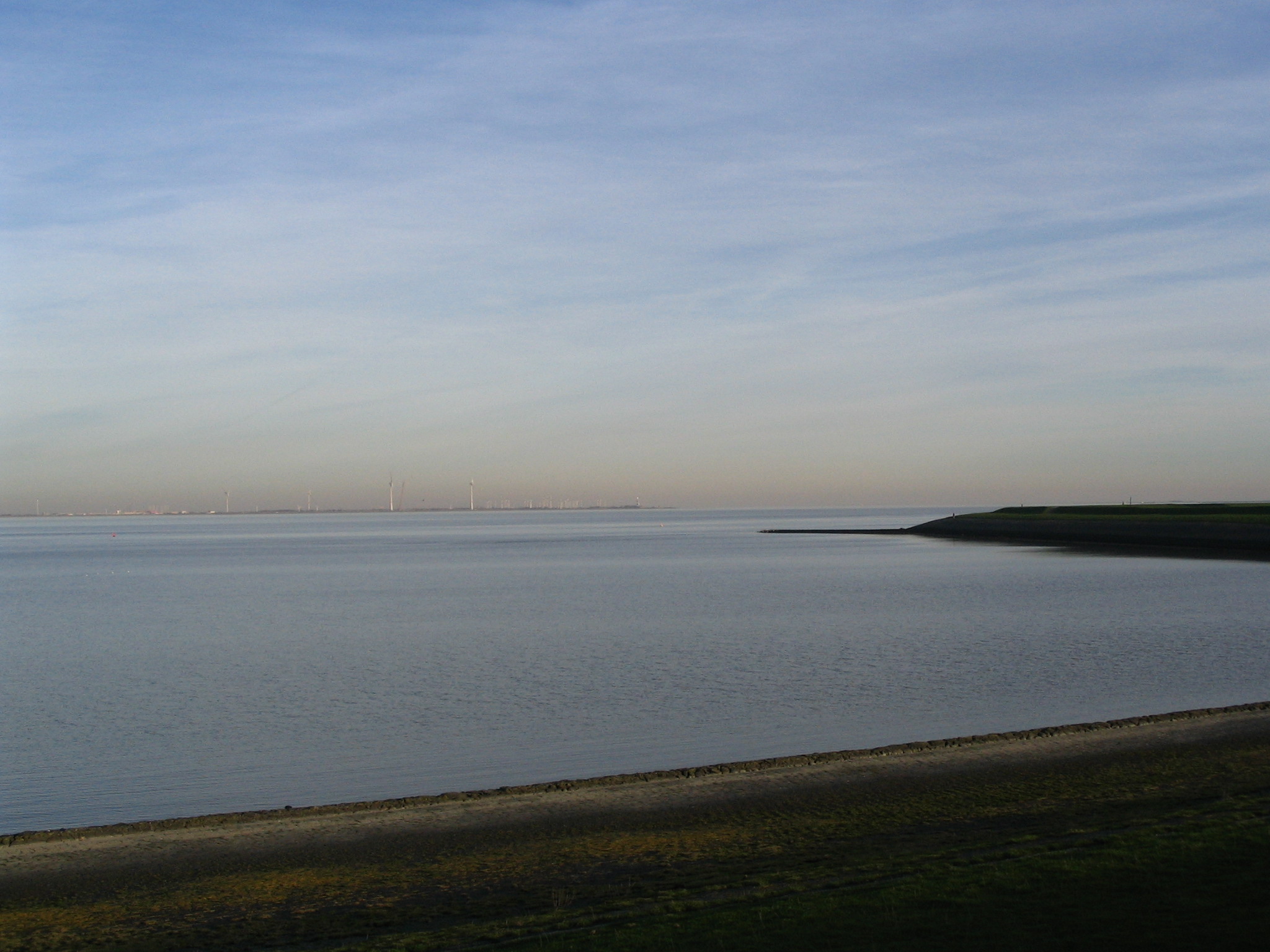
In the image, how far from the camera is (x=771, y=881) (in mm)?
12625

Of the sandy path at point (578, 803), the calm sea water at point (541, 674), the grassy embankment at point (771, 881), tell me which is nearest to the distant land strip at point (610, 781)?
the sandy path at point (578, 803)

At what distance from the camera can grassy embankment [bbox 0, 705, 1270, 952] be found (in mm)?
10016

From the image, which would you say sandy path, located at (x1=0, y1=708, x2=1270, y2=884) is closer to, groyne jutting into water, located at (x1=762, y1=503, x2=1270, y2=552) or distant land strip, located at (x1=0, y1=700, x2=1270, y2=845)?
distant land strip, located at (x1=0, y1=700, x2=1270, y2=845)

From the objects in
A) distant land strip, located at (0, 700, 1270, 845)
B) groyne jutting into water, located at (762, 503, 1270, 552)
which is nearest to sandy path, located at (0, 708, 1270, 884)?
distant land strip, located at (0, 700, 1270, 845)

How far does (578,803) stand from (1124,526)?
373 ft

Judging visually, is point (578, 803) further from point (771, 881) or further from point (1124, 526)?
point (1124, 526)

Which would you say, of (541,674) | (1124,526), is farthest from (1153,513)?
(541,674)

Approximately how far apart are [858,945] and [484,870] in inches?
232

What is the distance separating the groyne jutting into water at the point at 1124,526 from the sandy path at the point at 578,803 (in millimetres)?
88782

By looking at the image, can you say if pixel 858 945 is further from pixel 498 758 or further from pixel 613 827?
pixel 498 758

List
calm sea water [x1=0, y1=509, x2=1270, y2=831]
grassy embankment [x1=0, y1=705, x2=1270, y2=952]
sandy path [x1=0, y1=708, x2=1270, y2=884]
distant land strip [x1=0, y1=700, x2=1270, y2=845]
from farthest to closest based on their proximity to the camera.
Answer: calm sea water [x1=0, y1=509, x2=1270, y2=831]
distant land strip [x1=0, y1=700, x2=1270, y2=845]
sandy path [x1=0, y1=708, x2=1270, y2=884]
grassy embankment [x1=0, y1=705, x2=1270, y2=952]

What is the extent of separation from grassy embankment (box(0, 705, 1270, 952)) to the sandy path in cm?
34

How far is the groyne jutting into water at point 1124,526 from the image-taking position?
339ft

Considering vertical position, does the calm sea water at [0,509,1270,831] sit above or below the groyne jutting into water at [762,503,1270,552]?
below
